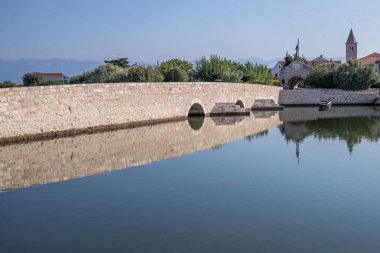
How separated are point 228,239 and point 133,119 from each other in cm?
1194

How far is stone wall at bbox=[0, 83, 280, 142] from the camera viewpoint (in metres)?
13.3

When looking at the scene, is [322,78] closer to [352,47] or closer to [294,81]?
[294,81]

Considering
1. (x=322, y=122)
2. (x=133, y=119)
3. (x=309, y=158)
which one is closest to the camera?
(x=309, y=158)

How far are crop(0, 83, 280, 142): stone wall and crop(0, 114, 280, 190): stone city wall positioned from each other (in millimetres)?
552

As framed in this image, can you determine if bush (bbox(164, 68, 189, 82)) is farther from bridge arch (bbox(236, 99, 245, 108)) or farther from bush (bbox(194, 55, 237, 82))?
bridge arch (bbox(236, 99, 245, 108))

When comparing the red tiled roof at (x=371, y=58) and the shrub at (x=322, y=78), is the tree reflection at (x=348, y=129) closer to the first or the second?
the shrub at (x=322, y=78)

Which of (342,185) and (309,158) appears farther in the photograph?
(309,158)

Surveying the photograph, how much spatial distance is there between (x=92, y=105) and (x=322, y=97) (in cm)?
1868

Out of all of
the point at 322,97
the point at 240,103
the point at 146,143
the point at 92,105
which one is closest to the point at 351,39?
the point at 322,97

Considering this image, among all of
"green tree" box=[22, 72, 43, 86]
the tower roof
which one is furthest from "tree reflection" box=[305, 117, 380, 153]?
the tower roof

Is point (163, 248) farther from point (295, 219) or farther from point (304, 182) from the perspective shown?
point (304, 182)

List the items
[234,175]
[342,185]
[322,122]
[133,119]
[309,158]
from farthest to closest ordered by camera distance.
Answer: [322,122]
[133,119]
[309,158]
[234,175]
[342,185]

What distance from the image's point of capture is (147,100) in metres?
18.2

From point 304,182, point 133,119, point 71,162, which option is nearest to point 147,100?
point 133,119
